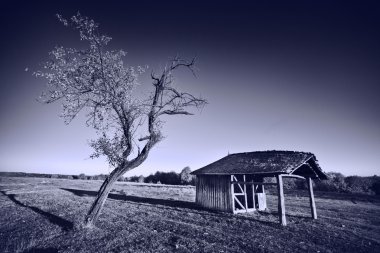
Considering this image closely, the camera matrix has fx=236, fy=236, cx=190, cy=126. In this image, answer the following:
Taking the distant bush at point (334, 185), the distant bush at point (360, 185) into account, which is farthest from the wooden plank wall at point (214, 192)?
the distant bush at point (360, 185)

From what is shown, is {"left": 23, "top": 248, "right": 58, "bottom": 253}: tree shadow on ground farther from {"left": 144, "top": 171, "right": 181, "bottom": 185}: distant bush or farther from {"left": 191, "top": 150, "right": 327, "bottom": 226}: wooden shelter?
{"left": 144, "top": 171, "right": 181, "bottom": 185}: distant bush

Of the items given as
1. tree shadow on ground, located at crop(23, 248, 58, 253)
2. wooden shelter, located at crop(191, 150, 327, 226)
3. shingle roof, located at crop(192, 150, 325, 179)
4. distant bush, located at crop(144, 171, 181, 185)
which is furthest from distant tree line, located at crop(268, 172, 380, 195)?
tree shadow on ground, located at crop(23, 248, 58, 253)

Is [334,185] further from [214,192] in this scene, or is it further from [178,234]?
[178,234]

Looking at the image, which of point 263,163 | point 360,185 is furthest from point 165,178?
point 263,163

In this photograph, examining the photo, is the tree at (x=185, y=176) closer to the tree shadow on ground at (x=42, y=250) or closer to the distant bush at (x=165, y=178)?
the distant bush at (x=165, y=178)

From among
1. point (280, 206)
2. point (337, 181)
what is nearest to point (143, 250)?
point (280, 206)

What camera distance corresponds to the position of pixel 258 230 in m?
14.4

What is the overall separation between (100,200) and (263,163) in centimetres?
1263

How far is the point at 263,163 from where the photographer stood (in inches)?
763

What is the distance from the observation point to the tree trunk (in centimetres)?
1355

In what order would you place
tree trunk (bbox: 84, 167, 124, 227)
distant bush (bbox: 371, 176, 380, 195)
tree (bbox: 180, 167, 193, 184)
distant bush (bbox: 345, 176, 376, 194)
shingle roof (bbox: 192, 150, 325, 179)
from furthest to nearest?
tree (bbox: 180, 167, 193, 184), distant bush (bbox: 345, 176, 376, 194), distant bush (bbox: 371, 176, 380, 195), shingle roof (bbox: 192, 150, 325, 179), tree trunk (bbox: 84, 167, 124, 227)

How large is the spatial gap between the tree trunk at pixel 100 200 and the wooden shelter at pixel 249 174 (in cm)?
958

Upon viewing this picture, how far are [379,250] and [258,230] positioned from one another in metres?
5.79

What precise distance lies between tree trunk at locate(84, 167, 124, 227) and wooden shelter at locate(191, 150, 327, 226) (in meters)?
9.58
